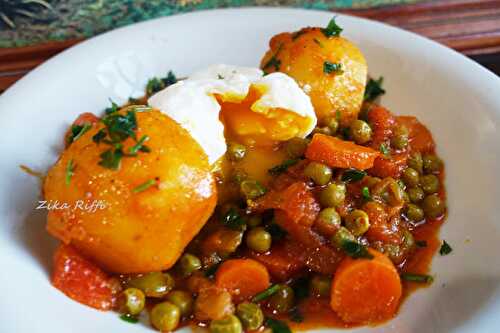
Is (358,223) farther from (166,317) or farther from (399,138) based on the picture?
(166,317)

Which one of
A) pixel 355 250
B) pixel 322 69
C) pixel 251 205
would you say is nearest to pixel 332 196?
pixel 355 250

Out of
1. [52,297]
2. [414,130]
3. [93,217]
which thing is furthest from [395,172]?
[52,297]

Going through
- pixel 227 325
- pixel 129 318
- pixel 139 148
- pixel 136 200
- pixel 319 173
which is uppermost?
pixel 139 148

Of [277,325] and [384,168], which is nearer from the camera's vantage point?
[277,325]

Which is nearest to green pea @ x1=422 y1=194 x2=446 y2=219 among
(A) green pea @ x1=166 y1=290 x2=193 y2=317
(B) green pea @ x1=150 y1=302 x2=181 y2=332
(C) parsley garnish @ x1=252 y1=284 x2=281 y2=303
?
(C) parsley garnish @ x1=252 y1=284 x2=281 y2=303

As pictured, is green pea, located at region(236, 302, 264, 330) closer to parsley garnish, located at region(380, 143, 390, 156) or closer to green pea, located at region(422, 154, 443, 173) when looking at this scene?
Result: parsley garnish, located at region(380, 143, 390, 156)

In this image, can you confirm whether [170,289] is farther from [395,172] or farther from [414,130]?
[414,130]
